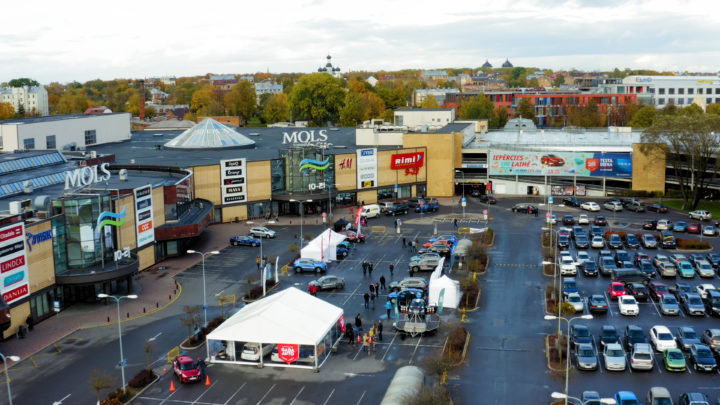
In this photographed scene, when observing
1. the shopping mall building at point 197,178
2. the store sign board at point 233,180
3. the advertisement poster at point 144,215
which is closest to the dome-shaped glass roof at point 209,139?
the shopping mall building at point 197,178

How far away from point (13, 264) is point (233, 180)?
1383 inches

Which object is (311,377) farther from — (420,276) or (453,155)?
(453,155)

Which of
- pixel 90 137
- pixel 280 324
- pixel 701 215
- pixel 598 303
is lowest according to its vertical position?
pixel 598 303

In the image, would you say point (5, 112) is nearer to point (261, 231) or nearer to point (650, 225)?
point (261, 231)

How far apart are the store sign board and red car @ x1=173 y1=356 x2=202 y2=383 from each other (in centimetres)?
4109

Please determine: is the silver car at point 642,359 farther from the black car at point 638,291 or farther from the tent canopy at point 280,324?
the tent canopy at point 280,324

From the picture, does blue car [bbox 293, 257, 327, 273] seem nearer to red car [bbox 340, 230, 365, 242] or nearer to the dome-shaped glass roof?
red car [bbox 340, 230, 365, 242]

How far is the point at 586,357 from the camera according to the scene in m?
38.2

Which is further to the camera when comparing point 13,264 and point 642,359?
point 13,264

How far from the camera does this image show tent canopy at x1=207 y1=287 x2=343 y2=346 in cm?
3931

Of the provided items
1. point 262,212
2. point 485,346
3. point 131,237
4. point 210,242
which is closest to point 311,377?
point 485,346

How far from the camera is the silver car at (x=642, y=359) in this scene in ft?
123

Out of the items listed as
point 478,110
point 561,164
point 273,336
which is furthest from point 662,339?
point 478,110

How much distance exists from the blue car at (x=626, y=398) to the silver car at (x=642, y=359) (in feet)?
17.0
